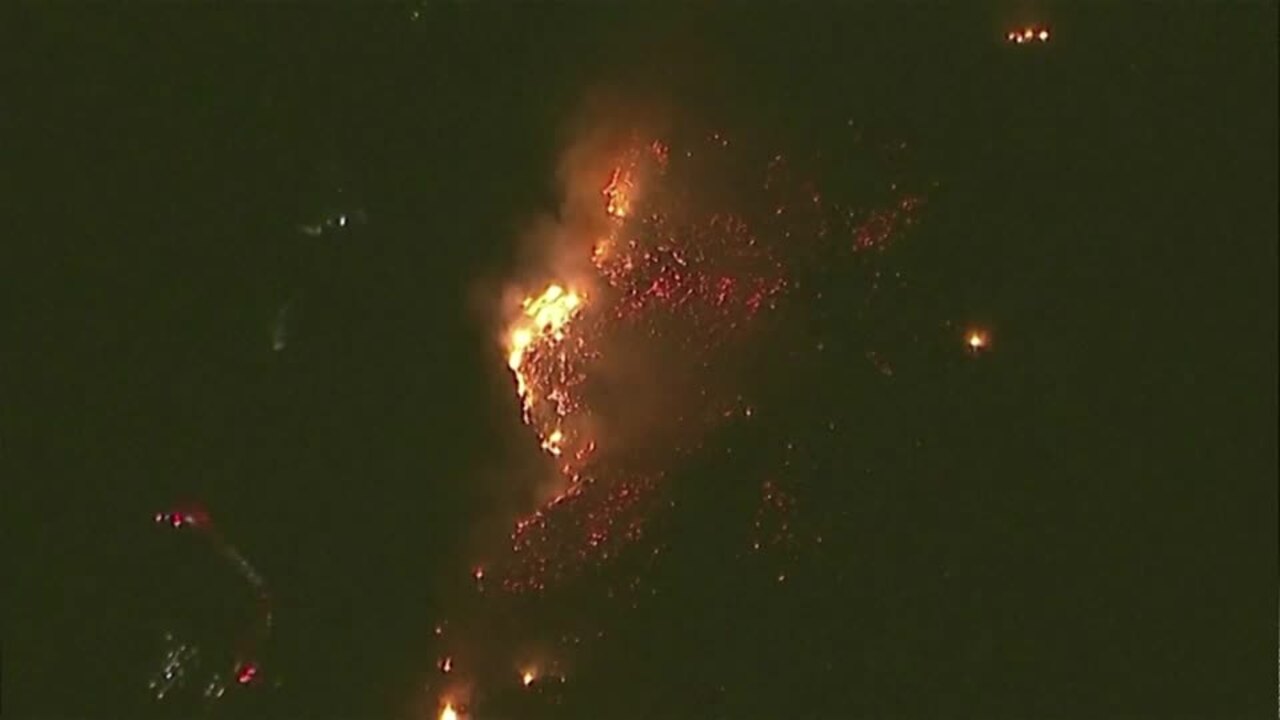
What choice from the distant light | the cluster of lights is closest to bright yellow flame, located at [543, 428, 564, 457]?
the distant light

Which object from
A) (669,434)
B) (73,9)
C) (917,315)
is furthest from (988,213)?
(73,9)

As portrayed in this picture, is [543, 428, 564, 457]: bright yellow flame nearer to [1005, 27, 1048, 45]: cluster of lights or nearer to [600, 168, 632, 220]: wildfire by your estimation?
[600, 168, 632, 220]: wildfire

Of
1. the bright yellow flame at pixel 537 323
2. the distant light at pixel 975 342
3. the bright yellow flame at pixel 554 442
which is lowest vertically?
the distant light at pixel 975 342

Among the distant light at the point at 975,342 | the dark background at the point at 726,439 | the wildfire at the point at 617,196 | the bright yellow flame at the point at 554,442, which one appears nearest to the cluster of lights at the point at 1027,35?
the dark background at the point at 726,439

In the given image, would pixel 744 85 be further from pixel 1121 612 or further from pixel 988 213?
pixel 1121 612

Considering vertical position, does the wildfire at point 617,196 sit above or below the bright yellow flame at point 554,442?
above

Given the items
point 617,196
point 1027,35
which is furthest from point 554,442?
point 1027,35

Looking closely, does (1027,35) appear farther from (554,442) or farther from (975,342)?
(554,442)

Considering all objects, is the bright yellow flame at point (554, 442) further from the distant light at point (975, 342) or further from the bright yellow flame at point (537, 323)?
the distant light at point (975, 342)

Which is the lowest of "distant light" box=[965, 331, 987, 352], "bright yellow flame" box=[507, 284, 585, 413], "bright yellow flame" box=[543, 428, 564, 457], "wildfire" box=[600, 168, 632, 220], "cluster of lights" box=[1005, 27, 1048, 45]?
"distant light" box=[965, 331, 987, 352]
